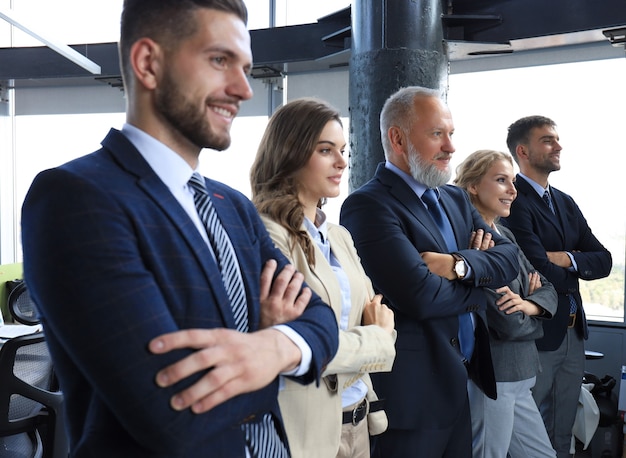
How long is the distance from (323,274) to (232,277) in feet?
2.36

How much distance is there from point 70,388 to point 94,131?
6.79m

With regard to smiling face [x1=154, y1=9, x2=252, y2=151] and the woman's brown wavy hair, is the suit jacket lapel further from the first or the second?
the woman's brown wavy hair

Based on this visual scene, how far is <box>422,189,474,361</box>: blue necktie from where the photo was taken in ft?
8.71

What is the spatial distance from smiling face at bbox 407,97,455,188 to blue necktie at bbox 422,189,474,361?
0.27 feet

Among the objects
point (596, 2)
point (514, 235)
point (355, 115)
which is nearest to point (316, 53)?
point (355, 115)

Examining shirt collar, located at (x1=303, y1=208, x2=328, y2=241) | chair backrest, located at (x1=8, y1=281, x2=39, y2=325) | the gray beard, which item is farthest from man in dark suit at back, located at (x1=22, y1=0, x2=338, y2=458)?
chair backrest, located at (x1=8, y1=281, x2=39, y2=325)

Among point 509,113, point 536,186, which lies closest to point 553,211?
point 536,186

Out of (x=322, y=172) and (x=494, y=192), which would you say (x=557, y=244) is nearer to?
(x=494, y=192)

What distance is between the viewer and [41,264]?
1042 millimetres

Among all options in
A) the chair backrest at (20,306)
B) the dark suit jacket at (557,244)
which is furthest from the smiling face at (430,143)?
the chair backrest at (20,306)

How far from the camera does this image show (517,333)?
118 inches

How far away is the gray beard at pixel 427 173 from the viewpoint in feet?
8.50

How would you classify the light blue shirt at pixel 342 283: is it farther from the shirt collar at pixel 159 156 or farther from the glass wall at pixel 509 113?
the glass wall at pixel 509 113

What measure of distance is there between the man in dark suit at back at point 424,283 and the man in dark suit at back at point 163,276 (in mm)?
1029
